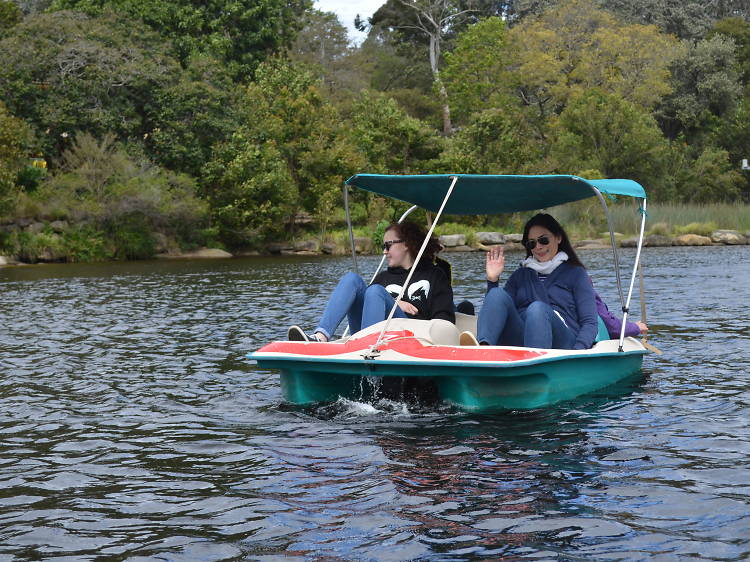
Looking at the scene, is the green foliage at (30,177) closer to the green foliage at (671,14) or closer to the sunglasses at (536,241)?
the sunglasses at (536,241)

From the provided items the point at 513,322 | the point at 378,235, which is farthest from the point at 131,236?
the point at 513,322

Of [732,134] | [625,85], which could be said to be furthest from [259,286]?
[732,134]

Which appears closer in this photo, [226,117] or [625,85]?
[226,117]

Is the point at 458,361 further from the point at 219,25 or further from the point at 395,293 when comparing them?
the point at 219,25

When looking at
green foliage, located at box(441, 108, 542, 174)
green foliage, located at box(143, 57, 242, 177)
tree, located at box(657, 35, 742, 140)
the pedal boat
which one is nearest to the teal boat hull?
the pedal boat

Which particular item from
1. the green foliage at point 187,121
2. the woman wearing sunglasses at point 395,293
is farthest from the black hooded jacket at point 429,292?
the green foliage at point 187,121

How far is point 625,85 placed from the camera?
58312 millimetres

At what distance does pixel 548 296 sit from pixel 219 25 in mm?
46607

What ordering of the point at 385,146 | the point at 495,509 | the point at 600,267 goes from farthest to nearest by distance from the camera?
the point at 385,146 → the point at 600,267 → the point at 495,509

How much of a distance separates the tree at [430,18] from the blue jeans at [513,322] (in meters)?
56.6

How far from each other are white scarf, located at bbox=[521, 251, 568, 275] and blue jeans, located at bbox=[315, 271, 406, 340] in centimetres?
132

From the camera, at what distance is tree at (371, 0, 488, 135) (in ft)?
217

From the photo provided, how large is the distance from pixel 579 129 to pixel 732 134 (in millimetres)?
11919

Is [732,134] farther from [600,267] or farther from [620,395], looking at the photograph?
[620,395]
